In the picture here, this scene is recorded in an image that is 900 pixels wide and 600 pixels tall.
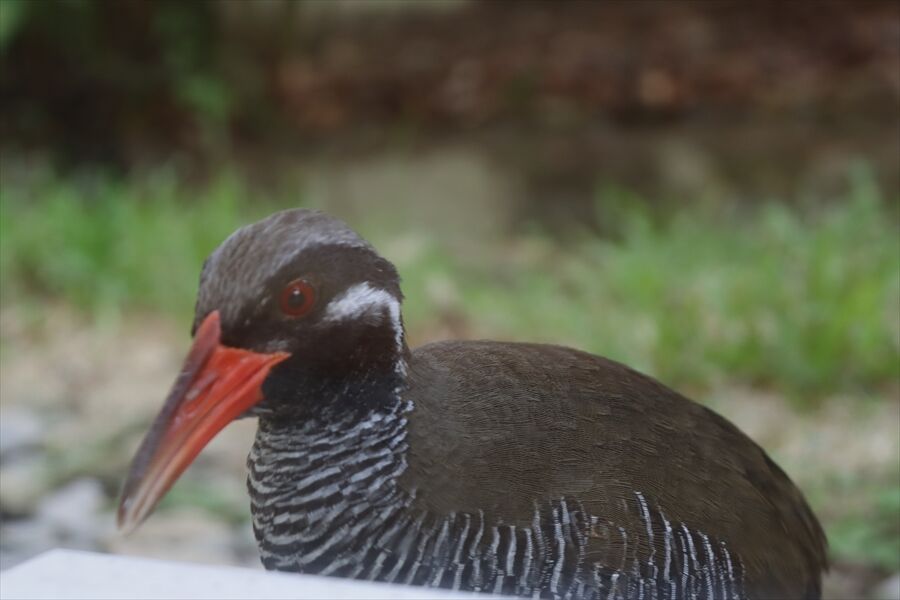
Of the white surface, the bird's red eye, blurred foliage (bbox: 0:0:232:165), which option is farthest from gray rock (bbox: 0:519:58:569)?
blurred foliage (bbox: 0:0:232:165)

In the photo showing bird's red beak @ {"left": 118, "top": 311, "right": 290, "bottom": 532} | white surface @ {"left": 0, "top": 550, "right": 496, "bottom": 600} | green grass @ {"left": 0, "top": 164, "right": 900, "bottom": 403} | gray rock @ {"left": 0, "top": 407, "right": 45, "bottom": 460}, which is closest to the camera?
white surface @ {"left": 0, "top": 550, "right": 496, "bottom": 600}

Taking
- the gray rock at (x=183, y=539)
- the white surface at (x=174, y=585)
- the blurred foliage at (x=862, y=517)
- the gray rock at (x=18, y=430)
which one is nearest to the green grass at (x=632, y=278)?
the blurred foliage at (x=862, y=517)

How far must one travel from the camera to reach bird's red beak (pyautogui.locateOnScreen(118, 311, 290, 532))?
4.06ft

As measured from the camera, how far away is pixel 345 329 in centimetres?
130

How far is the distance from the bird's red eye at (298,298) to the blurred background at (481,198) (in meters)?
0.88

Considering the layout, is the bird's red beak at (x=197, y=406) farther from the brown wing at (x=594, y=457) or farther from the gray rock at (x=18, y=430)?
the gray rock at (x=18, y=430)

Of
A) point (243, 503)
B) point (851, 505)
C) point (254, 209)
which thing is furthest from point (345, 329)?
point (254, 209)

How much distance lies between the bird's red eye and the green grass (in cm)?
94

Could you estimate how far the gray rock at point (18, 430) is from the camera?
7.81 ft

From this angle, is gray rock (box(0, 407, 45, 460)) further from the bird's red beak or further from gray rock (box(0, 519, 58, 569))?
the bird's red beak

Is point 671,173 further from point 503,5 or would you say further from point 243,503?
point 243,503

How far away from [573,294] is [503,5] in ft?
4.58

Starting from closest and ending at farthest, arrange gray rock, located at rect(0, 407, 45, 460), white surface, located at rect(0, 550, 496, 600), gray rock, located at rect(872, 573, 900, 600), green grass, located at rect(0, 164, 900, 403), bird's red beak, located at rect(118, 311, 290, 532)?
white surface, located at rect(0, 550, 496, 600)
bird's red beak, located at rect(118, 311, 290, 532)
gray rock, located at rect(872, 573, 900, 600)
gray rock, located at rect(0, 407, 45, 460)
green grass, located at rect(0, 164, 900, 403)

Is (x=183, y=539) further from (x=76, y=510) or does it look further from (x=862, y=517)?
(x=862, y=517)
